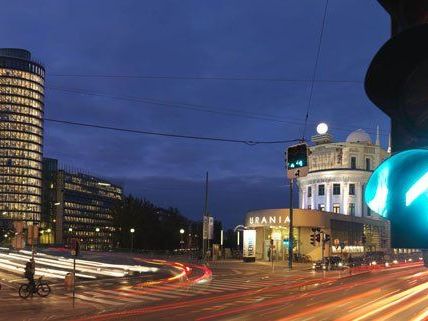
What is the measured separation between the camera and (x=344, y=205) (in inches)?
4124

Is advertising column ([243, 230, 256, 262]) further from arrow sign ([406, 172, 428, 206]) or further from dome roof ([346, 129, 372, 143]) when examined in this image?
arrow sign ([406, 172, 428, 206])

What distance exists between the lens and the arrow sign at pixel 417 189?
2.54 metres

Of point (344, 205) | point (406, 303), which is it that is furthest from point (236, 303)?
point (344, 205)

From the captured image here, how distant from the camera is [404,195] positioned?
262 centimetres

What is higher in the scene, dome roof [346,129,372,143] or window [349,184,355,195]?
dome roof [346,129,372,143]

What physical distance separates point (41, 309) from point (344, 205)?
83.4 m

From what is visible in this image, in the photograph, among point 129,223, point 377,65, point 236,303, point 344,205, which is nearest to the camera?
point 377,65

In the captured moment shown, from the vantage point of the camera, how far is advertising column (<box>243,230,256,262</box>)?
236 ft

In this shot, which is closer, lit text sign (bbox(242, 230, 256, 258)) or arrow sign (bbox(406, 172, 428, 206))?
arrow sign (bbox(406, 172, 428, 206))

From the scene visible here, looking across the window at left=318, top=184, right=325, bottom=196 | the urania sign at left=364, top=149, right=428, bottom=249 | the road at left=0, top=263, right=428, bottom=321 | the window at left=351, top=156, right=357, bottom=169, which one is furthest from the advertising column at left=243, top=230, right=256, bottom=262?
the urania sign at left=364, top=149, right=428, bottom=249

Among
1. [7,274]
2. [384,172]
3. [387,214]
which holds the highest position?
[384,172]

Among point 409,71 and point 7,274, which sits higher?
point 409,71

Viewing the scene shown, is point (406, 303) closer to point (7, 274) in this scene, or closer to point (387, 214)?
point (387, 214)

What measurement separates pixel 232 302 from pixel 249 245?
43172 millimetres
